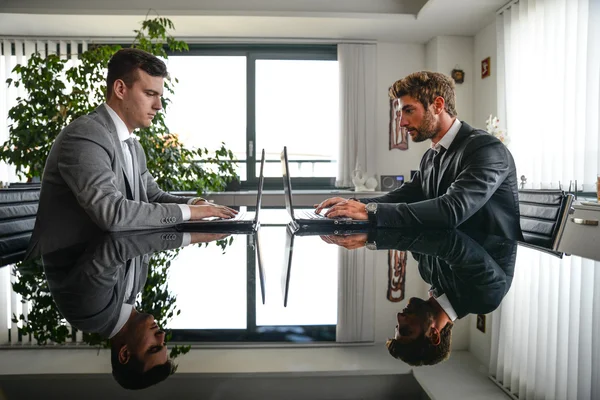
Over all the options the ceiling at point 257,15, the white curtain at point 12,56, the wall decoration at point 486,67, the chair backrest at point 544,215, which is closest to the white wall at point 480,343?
the chair backrest at point 544,215

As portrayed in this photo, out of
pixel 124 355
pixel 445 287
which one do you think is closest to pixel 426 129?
pixel 445 287

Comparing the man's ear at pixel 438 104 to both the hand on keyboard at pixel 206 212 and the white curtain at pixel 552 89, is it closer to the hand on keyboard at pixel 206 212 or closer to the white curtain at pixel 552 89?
the hand on keyboard at pixel 206 212

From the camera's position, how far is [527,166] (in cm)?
422

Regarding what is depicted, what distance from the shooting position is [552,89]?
151 inches

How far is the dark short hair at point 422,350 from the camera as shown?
534 millimetres

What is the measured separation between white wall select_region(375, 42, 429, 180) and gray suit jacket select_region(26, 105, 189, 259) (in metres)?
4.38

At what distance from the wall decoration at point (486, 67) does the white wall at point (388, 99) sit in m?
0.88

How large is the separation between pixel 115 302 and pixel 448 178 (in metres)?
1.76

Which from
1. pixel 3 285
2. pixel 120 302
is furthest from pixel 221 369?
pixel 3 285

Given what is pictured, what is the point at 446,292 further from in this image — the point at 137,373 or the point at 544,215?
the point at 544,215

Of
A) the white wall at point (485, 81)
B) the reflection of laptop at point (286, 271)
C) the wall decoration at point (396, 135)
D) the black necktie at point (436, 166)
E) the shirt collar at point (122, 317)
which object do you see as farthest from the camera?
the wall decoration at point (396, 135)

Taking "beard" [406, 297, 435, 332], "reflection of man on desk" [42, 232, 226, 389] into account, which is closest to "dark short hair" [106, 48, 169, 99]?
"reflection of man on desk" [42, 232, 226, 389]

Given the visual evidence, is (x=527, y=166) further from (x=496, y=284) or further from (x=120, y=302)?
(x=120, y=302)

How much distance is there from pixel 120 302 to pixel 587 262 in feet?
3.27
